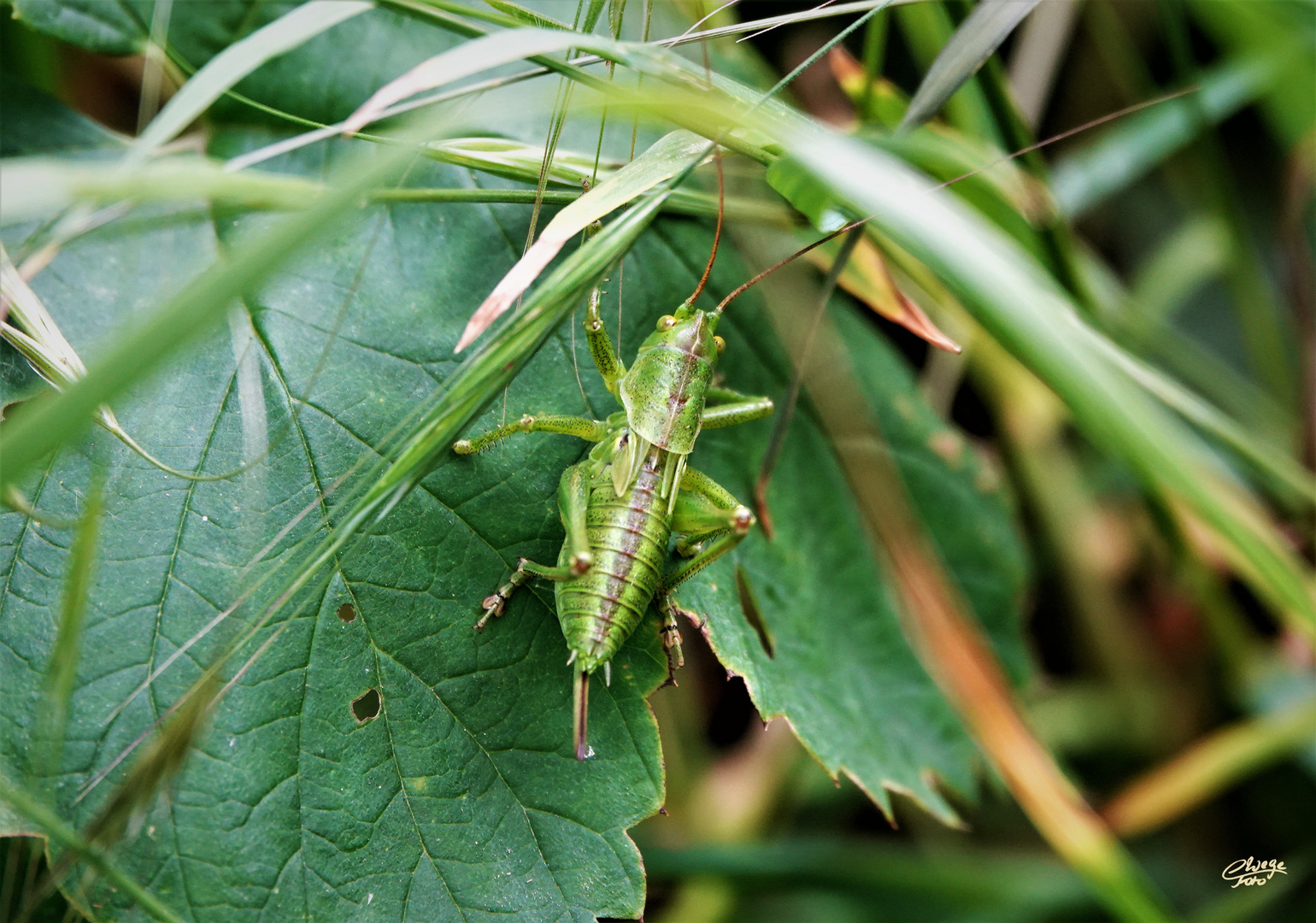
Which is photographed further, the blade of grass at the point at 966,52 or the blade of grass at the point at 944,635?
the blade of grass at the point at 944,635

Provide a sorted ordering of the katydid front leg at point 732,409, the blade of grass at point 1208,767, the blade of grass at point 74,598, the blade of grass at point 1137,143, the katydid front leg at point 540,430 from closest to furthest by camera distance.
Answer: the blade of grass at point 74,598
the katydid front leg at point 540,430
the katydid front leg at point 732,409
the blade of grass at point 1208,767
the blade of grass at point 1137,143

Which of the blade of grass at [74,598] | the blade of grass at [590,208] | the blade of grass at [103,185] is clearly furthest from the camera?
the blade of grass at [590,208]

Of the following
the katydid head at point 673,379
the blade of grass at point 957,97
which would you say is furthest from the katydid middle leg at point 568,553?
the blade of grass at point 957,97

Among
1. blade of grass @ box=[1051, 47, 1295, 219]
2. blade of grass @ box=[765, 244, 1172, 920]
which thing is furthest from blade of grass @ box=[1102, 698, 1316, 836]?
blade of grass @ box=[1051, 47, 1295, 219]

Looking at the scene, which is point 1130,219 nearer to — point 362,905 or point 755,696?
point 755,696

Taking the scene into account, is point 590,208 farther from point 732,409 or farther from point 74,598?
point 74,598

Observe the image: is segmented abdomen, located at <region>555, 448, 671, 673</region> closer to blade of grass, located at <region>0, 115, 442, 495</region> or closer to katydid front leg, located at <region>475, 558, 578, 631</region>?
katydid front leg, located at <region>475, 558, 578, 631</region>

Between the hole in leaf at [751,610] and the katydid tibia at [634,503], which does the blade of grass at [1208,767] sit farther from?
the katydid tibia at [634,503]
